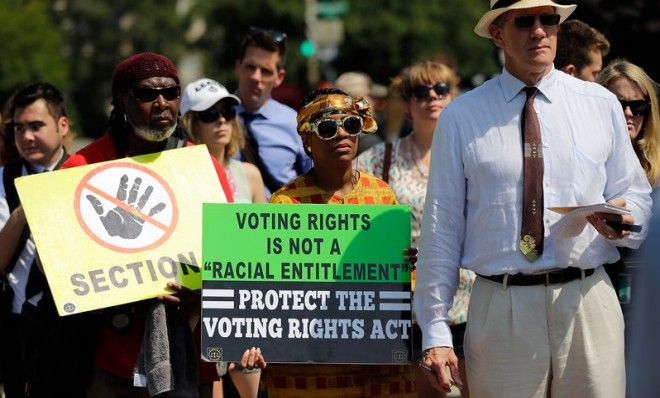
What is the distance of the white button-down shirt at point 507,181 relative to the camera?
5695 millimetres

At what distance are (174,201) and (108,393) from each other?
0.91 m

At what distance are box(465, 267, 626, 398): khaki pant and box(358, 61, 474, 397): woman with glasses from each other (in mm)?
2293

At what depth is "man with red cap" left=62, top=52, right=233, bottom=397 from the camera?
6555 mm

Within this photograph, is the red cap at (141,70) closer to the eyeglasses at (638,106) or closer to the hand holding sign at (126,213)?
the hand holding sign at (126,213)

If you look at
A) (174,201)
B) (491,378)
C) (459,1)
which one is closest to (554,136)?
(491,378)

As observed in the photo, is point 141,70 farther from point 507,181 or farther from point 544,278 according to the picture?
point 544,278

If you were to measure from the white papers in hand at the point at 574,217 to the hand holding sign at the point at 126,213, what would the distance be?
1.95 metres

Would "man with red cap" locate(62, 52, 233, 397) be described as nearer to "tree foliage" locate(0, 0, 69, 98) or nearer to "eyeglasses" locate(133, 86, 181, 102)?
"eyeglasses" locate(133, 86, 181, 102)

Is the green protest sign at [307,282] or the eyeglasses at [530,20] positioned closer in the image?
the eyeglasses at [530,20]

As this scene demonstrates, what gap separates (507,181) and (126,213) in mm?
1885

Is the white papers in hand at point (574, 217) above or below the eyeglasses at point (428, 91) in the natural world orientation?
below

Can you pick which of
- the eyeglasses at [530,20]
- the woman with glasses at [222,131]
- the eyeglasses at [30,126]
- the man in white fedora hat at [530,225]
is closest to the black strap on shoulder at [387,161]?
the woman with glasses at [222,131]

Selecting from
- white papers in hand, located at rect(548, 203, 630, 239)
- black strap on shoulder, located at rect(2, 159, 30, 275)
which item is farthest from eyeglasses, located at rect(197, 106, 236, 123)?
white papers in hand, located at rect(548, 203, 630, 239)

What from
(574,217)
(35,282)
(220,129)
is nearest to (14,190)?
(35,282)
